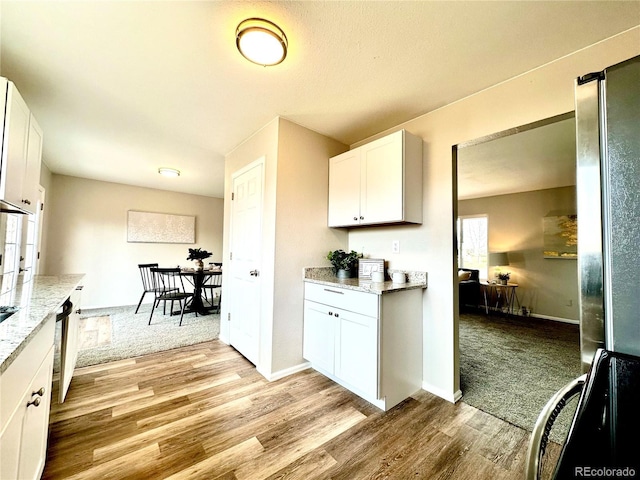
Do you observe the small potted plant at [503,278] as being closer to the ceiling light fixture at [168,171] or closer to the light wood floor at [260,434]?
the light wood floor at [260,434]

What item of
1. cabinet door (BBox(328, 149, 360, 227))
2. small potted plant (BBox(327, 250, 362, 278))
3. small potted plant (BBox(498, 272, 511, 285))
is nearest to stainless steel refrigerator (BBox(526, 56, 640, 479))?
cabinet door (BBox(328, 149, 360, 227))

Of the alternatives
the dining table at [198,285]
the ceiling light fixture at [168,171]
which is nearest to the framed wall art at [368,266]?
the dining table at [198,285]

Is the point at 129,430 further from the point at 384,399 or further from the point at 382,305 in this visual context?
the point at 382,305

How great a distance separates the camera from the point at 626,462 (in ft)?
1.72

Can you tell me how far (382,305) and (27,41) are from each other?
269 centimetres

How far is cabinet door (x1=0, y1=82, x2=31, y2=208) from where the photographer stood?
4.98 feet

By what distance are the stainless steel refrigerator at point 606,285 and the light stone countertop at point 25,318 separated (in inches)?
53.3

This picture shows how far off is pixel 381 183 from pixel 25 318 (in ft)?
7.19

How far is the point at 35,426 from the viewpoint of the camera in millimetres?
1050

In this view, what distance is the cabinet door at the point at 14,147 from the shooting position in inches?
59.7

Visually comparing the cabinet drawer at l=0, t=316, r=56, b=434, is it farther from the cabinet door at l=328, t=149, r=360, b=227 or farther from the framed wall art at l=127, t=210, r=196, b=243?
the framed wall art at l=127, t=210, r=196, b=243

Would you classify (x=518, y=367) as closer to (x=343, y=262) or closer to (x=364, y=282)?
(x=364, y=282)

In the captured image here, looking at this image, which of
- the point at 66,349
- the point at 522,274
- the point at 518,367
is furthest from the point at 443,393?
the point at 522,274

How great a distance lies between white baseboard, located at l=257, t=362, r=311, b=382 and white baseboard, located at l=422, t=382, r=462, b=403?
104cm
